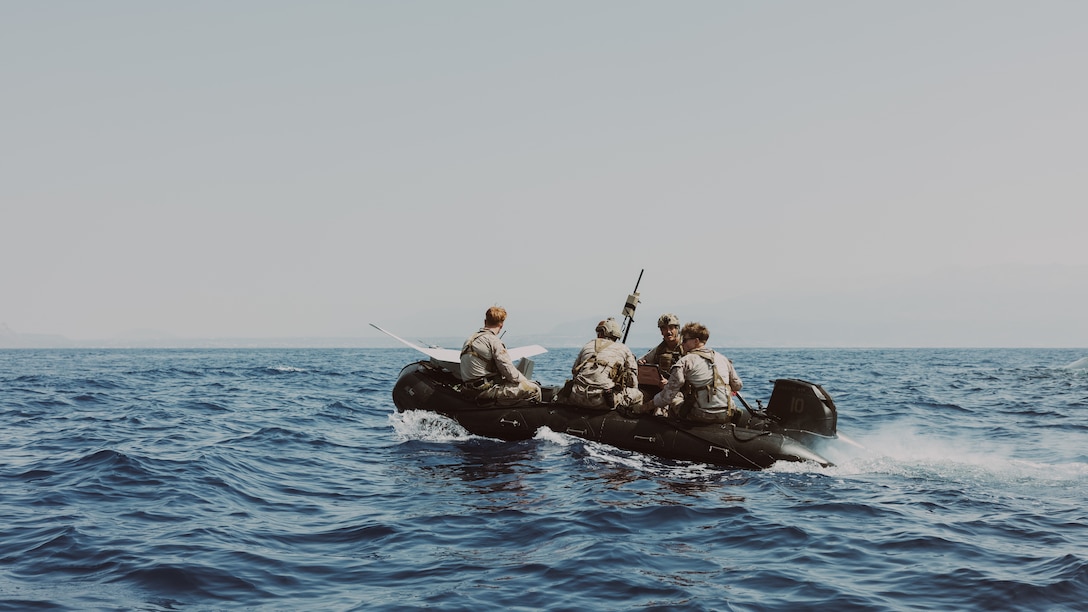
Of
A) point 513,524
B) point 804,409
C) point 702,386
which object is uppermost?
point 702,386

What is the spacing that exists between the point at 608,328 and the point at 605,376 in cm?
79

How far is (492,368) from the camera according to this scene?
45.0 feet

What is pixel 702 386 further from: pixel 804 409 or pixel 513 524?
pixel 513 524

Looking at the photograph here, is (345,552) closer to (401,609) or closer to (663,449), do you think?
(401,609)

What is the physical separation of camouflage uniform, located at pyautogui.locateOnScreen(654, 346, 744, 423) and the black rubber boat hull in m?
0.24

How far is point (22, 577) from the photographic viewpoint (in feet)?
20.3

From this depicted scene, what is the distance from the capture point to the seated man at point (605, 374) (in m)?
12.5

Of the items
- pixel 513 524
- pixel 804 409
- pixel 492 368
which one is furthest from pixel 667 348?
pixel 513 524

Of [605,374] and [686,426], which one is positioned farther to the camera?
[605,374]

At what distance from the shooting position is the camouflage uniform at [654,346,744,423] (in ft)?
37.7

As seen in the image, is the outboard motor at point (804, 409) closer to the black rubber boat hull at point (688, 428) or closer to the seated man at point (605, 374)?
the black rubber boat hull at point (688, 428)

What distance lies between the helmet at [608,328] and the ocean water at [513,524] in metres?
1.82

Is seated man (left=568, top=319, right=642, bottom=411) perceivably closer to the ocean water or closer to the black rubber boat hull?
the black rubber boat hull

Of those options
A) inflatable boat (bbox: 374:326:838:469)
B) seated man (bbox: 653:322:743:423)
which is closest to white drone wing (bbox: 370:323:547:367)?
inflatable boat (bbox: 374:326:838:469)
